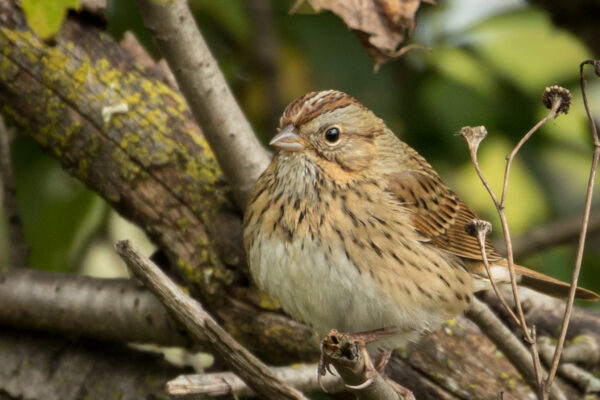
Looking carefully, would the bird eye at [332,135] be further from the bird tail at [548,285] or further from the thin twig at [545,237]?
the thin twig at [545,237]

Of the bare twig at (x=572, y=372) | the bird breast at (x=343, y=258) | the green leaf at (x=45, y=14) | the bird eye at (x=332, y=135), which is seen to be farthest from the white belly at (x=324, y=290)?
the green leaf at (x=45, y=14)

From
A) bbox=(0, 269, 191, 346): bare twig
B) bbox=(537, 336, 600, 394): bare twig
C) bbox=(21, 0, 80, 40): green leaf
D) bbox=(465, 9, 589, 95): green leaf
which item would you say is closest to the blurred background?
bbox=(465, 9, 589, 95): green leaf

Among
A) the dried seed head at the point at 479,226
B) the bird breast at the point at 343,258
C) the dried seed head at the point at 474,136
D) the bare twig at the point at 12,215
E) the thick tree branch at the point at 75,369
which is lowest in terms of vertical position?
the thick tree branch at the point at 75,369

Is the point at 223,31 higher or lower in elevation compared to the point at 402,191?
higher

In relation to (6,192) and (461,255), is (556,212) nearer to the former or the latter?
(461,255)

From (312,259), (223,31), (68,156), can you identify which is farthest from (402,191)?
(223,31)

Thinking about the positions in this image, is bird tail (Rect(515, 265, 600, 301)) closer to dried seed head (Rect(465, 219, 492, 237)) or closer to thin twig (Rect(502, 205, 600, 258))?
thin twig (Rect(502, 205, 600, 258))

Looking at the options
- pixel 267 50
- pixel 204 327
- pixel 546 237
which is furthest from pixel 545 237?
pixel 204 327
